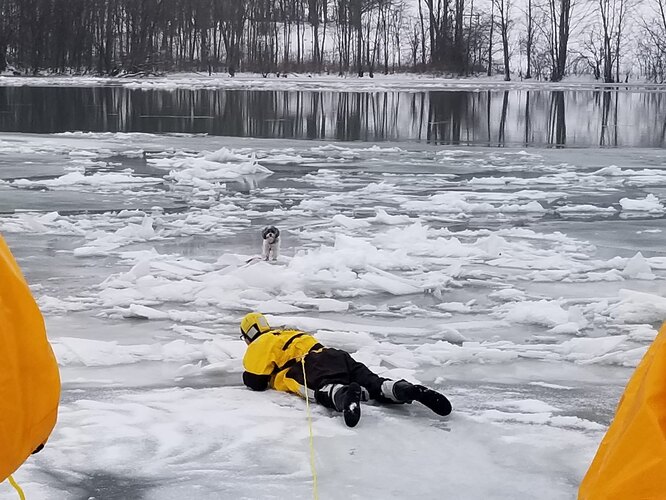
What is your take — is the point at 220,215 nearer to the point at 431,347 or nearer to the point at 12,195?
the point at 12,195

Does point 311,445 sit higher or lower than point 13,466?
lower

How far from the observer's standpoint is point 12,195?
9.36 m

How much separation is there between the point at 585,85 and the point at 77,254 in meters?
38.7

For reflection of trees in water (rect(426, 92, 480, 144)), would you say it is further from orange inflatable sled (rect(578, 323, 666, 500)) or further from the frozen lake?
orange inflatable sled (rect(578, 323, 666, 500))

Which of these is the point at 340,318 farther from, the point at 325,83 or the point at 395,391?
the point at 325,83

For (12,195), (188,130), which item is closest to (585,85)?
(188,130)

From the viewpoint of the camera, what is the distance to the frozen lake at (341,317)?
3.23 metres

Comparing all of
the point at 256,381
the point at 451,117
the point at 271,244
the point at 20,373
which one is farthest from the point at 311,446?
the point at 451,117

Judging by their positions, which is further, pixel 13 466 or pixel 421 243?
pixel 421 243

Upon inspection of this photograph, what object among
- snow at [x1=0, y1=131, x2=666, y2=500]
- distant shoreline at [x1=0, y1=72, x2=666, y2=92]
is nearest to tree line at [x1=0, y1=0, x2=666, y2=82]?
distant shoreline at [x1=0, y1=72, x2=666, y2=92]

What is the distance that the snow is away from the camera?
3236 millimetres

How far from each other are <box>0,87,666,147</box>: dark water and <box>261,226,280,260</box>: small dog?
10024 mm

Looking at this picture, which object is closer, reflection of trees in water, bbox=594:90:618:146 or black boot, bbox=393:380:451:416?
black boot, bbox=393:380:451:416

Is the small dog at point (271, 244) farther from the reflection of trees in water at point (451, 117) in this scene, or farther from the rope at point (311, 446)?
the reflection of trees in water at point (451, 117)
